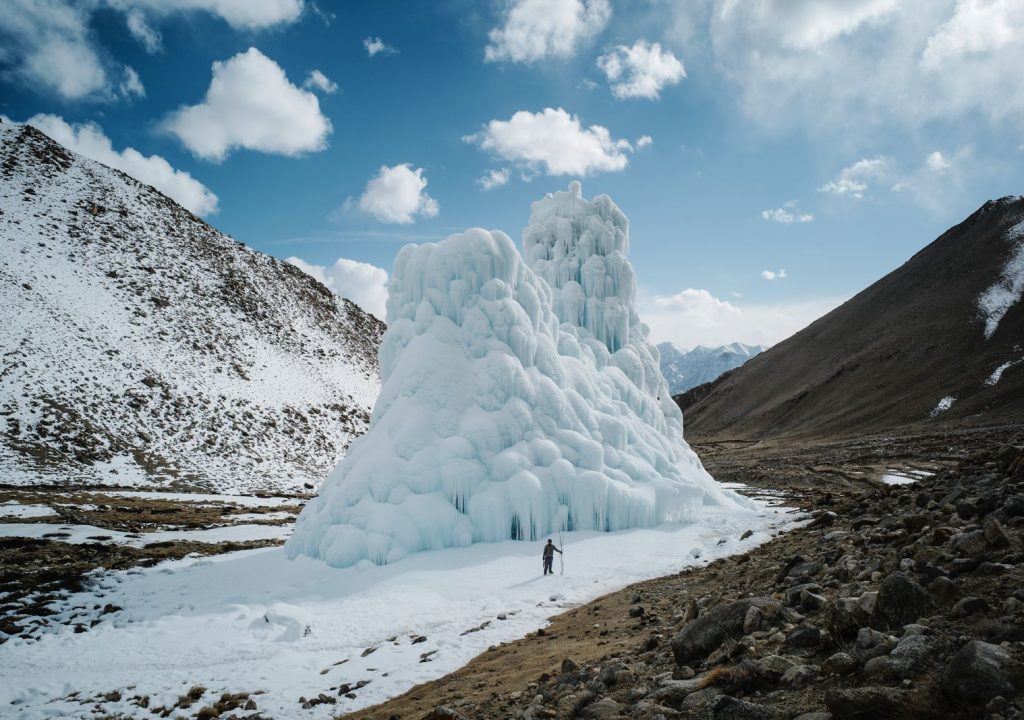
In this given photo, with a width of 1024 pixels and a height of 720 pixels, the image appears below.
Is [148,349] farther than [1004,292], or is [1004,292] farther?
[1004,292]

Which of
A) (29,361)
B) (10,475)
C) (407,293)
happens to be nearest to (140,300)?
(29,361)

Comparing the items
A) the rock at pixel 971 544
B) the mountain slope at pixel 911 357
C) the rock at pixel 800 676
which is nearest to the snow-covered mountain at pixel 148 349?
the rock at pixel 800 676

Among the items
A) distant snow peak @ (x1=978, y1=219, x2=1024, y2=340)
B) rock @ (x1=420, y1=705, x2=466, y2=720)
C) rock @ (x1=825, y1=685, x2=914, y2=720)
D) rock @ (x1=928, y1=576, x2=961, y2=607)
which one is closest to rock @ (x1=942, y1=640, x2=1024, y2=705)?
rock @ (x1=825, y1=685, x2=914, y2=720)

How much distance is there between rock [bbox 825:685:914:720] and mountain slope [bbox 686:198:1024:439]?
66221 millimetres

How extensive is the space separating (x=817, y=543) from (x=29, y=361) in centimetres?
5042

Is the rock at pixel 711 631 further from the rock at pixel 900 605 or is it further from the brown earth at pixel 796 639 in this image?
the rock at pixel 900 605

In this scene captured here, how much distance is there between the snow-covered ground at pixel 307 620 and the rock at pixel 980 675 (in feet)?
29.2

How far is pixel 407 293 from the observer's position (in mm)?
25422

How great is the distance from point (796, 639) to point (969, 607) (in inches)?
64.8

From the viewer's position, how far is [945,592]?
557cm

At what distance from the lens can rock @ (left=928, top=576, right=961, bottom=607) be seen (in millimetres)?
5523

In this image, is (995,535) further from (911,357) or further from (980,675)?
(911,357)

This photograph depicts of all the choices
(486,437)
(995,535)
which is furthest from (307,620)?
(995,535)

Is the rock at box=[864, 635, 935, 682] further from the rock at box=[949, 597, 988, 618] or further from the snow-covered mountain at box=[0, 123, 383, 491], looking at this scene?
the snow-covered mountain at box=[0, 123, 383, 491]
